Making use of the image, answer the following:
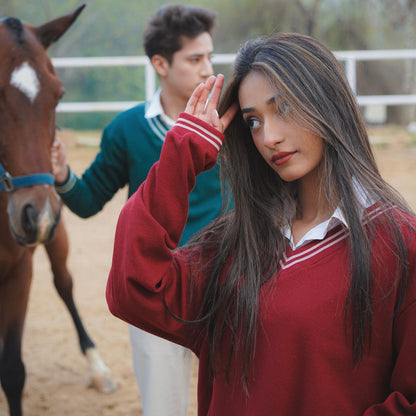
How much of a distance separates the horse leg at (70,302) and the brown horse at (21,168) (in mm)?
532

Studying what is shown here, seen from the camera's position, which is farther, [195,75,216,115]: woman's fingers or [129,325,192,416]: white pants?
[129,325,192,416]: white pants

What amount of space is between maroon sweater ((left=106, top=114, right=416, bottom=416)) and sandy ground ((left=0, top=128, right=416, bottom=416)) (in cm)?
208

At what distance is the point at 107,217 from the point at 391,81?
1093cm

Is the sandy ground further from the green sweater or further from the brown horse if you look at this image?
the green sweater

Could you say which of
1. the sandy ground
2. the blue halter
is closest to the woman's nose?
the blue halter

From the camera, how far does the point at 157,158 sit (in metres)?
2.44

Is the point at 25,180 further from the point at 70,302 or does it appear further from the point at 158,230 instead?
the point at 70,302

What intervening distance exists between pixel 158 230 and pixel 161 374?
109 centimetres

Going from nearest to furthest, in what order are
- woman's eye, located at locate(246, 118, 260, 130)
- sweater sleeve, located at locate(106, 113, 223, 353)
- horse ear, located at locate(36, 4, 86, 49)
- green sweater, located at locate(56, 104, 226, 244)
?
1. sweater sleeve, located at locate(106, 113, 223, 353)
2. woman's eye, located at locate(246, 118, 260, 130)
3. green sweater, located at locate(56, 104, 226, 244)
4. horse ear, located at locate(36, 4, 86, 49)

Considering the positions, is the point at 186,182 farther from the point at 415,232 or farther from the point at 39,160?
the point at 39,160

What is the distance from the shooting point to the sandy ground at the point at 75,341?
11.7 ft

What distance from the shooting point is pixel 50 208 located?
2627 mm

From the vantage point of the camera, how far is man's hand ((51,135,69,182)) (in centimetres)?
262

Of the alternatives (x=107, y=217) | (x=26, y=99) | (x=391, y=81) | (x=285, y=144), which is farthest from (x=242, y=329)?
(x=391, y=81)
